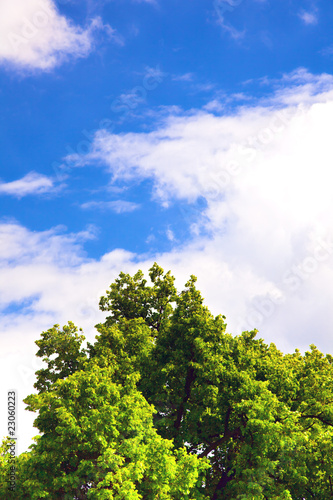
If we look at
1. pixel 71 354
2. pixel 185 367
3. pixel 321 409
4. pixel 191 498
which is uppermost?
pixel 71 354

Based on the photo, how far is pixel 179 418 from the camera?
2648cm

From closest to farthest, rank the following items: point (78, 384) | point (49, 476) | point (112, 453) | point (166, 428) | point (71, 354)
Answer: point (112, 453), point (49, 476), point (78, 384), point (166, 428), point (71, 354)

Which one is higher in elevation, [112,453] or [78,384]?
[78,384]

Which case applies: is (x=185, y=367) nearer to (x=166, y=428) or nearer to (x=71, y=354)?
(x=166, y=428)

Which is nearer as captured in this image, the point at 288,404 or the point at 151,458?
the point at 151,458

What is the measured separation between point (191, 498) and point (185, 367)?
237 inches

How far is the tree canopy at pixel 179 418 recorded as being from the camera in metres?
19.9

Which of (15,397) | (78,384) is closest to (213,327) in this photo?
(78,384)

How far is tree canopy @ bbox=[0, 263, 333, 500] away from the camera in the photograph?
65.2 feet

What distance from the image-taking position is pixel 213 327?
A: 25.5m

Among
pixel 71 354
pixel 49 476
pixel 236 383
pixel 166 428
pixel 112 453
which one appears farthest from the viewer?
pixel 71 354

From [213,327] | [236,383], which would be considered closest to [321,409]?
[236,383]

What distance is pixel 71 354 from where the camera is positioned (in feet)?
103

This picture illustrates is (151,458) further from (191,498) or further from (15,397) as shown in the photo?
(15,397)
